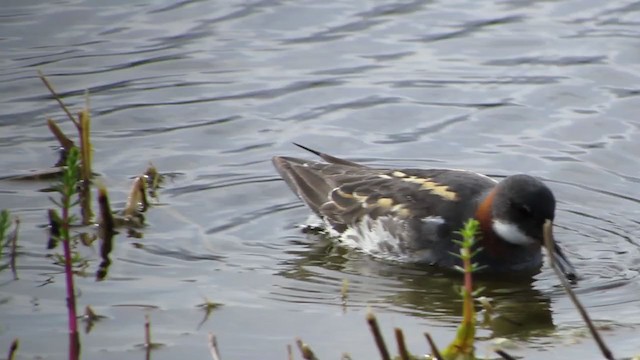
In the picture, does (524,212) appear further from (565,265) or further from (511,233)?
(565,265)

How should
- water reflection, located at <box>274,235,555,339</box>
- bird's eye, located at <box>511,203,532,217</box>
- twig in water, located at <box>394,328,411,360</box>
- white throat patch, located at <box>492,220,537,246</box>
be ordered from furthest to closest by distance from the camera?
white throat patch, located at <box>492,220,537,246</box>, bird's eye, located at <box>511,203,532,217</box>, water reflection, located at <box>274,235,555,339</box>, twig in water, located at <box>394,328,411,360</box>

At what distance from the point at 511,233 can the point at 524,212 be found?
319 millimetres

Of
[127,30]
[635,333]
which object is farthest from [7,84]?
[635,333]

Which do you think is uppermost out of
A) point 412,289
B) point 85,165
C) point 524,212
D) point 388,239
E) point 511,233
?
point 85,165

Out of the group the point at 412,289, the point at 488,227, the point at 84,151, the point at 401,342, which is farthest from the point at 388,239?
the point at 401,342

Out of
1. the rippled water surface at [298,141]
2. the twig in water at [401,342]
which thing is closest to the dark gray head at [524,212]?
the rippled water surface at [298,141]

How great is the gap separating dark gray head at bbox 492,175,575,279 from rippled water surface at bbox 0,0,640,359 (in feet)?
0.99

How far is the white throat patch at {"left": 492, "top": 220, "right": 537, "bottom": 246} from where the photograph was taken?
36.4ft

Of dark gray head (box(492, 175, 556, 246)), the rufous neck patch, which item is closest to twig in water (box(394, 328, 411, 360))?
dark gray head (box(492, 175, 556, 246))

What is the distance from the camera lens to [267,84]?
49.4ft

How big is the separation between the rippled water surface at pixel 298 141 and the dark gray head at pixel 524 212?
30 centimetres

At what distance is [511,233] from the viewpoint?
11.2m

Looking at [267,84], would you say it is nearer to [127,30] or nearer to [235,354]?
[127,30]

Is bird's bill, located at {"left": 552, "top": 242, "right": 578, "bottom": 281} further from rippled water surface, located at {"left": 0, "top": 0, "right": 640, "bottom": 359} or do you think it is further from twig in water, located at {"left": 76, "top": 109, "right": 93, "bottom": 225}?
twig in water, located at {"left": 76, "top": 109, "right": 93, "bottom": 225}
